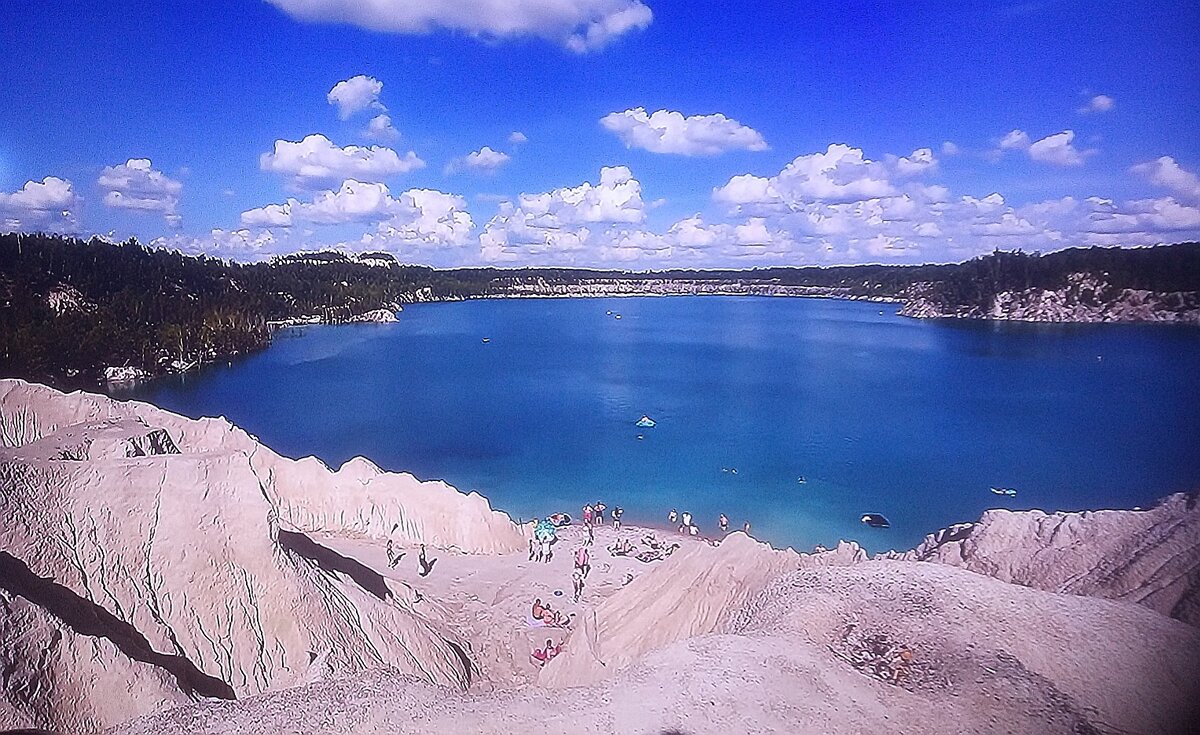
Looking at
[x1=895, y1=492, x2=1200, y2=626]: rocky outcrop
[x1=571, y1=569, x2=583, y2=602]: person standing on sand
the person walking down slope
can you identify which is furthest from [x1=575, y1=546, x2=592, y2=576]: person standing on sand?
[x1=895, y1=492, x2=1200, y2=626]: rocky outcrop

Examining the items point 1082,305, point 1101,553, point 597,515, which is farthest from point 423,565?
point 1082,305

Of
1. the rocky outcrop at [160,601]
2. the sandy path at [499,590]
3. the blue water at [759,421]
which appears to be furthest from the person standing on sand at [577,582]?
the blue water at [759,421]

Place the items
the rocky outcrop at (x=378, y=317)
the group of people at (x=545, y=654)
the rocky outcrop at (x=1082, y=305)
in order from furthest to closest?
1. the rocky outcrop at (x=378, y=317)
2. the rocky outcrop at (x=1082, y=305)
3. the group of people at (x=545, y=654)

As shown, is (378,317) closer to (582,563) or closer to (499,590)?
(582,563)

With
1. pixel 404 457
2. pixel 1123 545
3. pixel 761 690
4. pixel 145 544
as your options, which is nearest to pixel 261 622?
pixel 145 544

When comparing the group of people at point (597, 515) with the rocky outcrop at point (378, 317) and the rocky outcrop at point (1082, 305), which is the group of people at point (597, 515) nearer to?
the rocky outcrop at point (1082, 305)

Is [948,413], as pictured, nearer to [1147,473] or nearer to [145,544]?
[1147,473]
